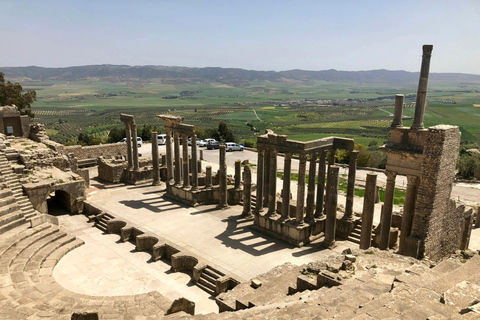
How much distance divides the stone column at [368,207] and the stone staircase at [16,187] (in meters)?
18.7

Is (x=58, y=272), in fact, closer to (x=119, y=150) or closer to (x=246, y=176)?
(x=246, y=176)

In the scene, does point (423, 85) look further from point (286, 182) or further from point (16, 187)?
point (16, 187)

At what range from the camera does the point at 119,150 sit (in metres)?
42.4

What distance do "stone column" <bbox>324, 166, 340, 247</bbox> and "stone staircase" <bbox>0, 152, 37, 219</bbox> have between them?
1711 centimetres

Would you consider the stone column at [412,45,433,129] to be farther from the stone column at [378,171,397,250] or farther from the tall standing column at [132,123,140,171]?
the tall standing column at [132,123,140,171]

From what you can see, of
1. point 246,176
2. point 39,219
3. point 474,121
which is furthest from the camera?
point 474,121

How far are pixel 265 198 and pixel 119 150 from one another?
24.1 m

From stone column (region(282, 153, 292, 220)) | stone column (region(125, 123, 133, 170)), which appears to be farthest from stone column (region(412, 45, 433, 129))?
stone column (region(125, 123, 133, 170))

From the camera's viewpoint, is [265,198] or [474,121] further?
[474,121]

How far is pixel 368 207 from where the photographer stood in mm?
18031

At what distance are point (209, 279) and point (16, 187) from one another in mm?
14883

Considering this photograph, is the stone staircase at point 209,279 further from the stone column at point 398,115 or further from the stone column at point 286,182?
the stone column at point 398,115

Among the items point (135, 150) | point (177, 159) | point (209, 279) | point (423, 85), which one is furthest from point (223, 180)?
point (423, 85)

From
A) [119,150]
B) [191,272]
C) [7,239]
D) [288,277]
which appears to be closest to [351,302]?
[288,277]
